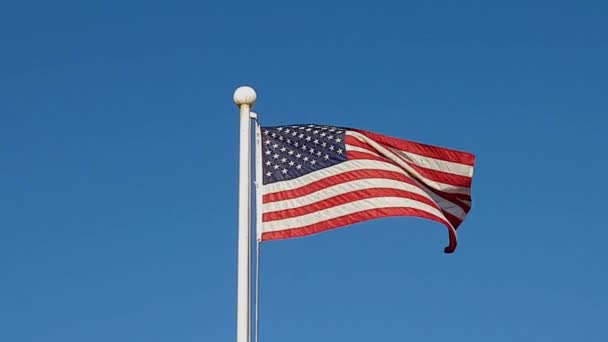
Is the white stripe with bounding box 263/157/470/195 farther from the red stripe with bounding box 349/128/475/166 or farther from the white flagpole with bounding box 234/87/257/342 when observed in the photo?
the white flagpole with bounding box 234/87/257/342

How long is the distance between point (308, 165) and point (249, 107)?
5.35 ft

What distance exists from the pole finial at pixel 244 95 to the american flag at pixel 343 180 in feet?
3.73

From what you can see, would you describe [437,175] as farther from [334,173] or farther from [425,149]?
[334,173]

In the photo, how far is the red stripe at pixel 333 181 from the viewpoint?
64.6 feet

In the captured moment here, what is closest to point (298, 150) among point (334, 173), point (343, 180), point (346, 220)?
point (334, 173)

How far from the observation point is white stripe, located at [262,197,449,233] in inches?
766

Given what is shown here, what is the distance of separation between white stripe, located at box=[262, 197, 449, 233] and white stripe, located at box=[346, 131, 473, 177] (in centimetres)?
113

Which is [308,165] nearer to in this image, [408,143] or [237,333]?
[408,143]

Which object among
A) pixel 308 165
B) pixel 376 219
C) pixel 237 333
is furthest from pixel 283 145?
pixel 237 333

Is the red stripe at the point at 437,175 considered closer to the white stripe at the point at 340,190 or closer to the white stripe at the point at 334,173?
the white stripe at the point at 334,173

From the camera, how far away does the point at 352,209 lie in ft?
65.3

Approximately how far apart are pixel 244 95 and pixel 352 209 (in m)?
2.55

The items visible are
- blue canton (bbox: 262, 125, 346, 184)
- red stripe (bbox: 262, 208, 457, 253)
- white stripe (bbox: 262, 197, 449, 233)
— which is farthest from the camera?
blue canton (bbox: 262, 125, 346, 184)

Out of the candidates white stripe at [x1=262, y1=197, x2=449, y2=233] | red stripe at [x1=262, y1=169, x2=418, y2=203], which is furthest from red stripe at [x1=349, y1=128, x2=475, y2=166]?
white stripe at [x1=262, y1=197, x2=449, y2=233]
